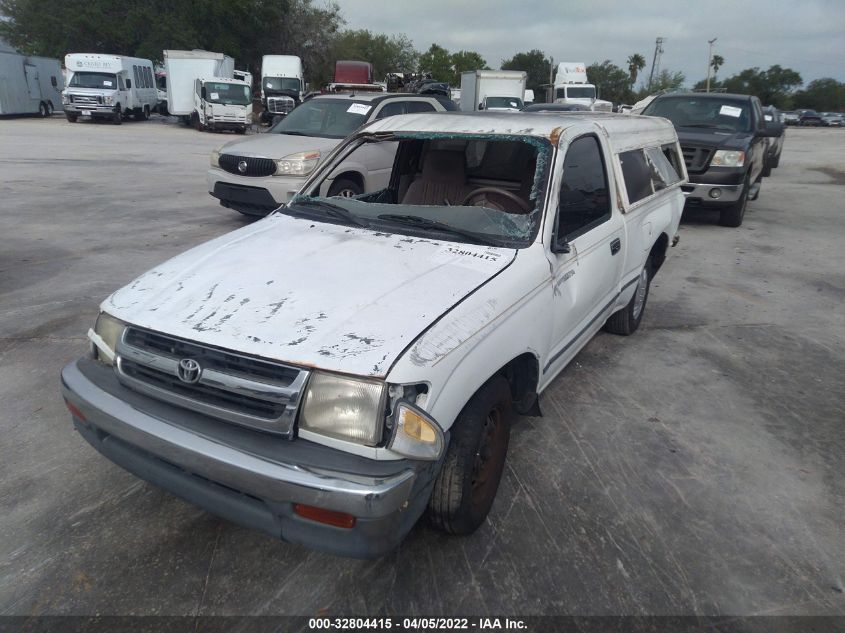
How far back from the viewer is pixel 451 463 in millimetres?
2395

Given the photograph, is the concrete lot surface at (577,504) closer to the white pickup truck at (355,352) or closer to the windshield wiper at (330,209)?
the white pickup truck at (355,352)

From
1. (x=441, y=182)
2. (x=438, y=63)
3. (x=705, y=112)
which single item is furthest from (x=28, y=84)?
(x=438, y=63)

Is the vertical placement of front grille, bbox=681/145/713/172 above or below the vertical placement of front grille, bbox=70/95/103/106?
above

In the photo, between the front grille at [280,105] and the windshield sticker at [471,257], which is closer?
the windshield sticker at [471,257]

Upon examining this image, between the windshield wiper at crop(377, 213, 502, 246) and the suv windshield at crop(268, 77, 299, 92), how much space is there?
1175 inches

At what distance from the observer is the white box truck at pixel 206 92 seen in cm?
2542

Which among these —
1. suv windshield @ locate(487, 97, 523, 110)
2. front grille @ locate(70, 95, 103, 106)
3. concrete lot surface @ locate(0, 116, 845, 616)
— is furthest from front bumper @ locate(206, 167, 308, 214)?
front grille @ locate(70, 95, 103, 106)

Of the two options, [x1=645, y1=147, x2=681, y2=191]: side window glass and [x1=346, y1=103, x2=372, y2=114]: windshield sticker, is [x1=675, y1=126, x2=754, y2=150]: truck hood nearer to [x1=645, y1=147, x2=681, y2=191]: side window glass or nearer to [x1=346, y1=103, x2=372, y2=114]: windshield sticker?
[x1=645, y1=147, x2=681, y2=191]: side window glass

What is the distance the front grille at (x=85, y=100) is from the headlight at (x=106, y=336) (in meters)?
27.8

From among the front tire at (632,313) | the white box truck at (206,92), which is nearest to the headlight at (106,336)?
the front tire at (632,313)

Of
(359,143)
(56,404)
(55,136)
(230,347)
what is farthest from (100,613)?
(55,136)

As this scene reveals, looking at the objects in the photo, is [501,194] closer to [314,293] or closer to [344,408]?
[314,293]

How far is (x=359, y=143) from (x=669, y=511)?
2.81 metres

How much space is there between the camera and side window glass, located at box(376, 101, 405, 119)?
344 inches
